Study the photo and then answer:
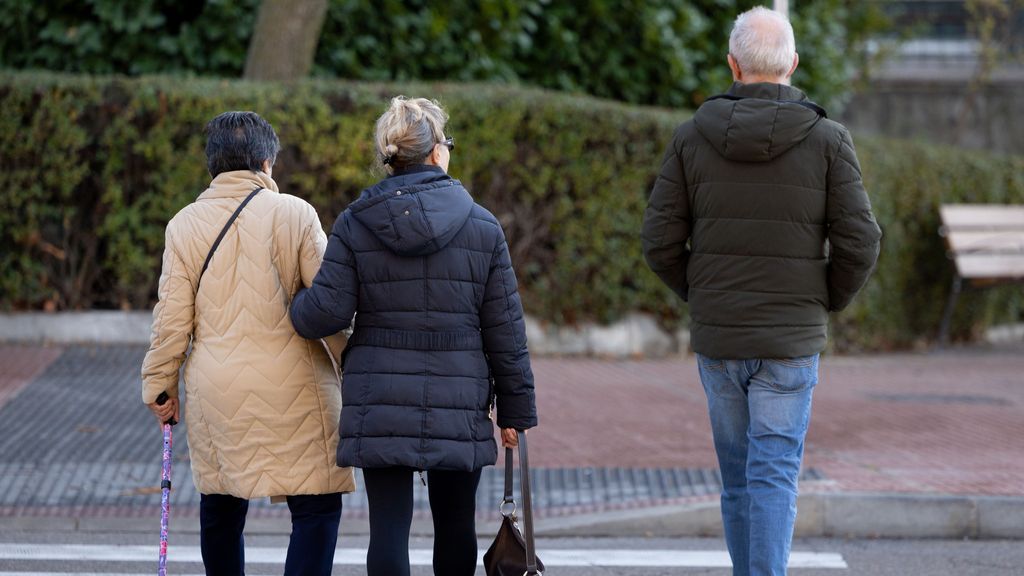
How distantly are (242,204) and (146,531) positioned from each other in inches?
97.8

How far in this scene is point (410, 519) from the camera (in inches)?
152

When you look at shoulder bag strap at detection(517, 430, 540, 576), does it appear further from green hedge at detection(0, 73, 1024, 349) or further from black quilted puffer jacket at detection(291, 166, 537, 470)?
green hedge at detection(0, 73, 1024, 349)

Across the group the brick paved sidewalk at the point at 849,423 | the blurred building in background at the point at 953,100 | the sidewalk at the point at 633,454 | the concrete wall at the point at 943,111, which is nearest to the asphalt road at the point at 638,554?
the sidewalk at the point at 633,454

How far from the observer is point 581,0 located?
1281 cm

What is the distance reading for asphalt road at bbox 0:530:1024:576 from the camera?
17.6ft

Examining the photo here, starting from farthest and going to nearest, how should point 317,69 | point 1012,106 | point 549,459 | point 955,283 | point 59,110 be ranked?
point 1012,106 → point 955,283 → point 317,69 → point 59,110 → point 549,459

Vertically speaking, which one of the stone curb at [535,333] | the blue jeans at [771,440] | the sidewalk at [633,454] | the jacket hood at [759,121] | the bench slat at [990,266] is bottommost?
the stone curb at [535,333]

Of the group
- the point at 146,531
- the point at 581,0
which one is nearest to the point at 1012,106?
the point at 581,0

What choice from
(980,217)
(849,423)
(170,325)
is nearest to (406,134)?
(170,325)

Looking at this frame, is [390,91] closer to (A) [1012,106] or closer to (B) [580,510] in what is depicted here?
(B) [580,510]

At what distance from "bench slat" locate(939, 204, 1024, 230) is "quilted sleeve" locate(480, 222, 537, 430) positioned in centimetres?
943

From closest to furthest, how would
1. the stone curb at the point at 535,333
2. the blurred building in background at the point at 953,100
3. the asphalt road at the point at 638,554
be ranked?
the asphalt road at the point at 638,554 → the stone curb at the point at 535,333 → the blurred building in background at the point at 953,100

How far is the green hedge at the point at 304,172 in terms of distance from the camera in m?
9.44

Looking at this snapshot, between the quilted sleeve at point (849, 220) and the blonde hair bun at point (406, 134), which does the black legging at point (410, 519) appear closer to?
the blonde hair bun at point (406, 134)
